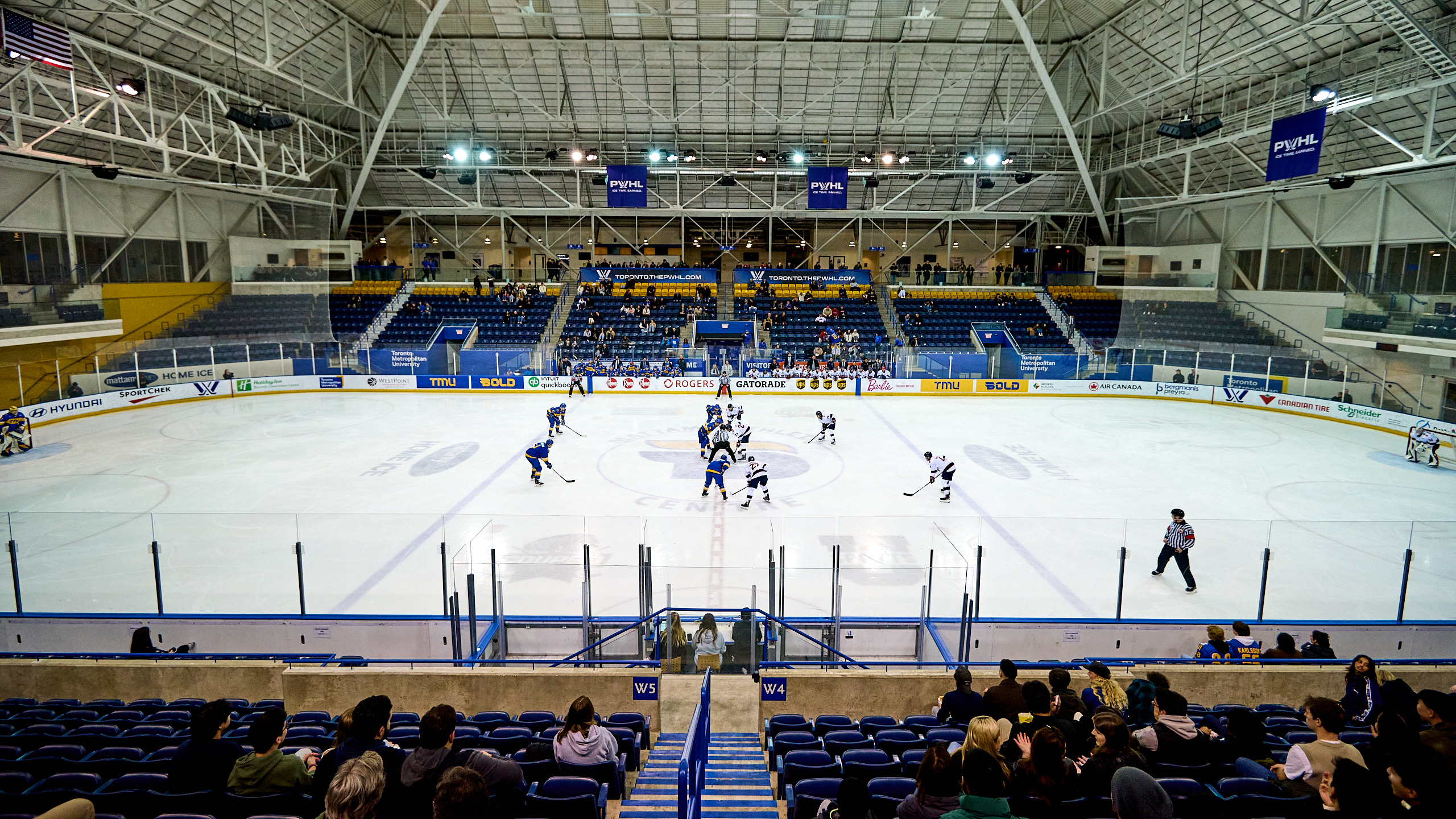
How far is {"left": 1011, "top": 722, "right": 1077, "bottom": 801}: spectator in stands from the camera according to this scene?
3492 mm

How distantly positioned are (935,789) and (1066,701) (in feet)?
6.95

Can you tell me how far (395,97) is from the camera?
30141mm

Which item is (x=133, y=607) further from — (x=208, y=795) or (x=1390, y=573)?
(x=1390, y=573)

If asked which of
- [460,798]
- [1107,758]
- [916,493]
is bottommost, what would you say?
[916,493]

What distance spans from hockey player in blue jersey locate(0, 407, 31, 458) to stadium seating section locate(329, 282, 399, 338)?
16.1m

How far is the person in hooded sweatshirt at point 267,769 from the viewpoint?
3.85m

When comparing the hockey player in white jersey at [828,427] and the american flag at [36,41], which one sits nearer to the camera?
the american flag at [36,41]

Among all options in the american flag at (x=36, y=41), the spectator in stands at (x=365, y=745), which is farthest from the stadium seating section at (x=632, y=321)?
the spectator in stands at (x=365, y=745)

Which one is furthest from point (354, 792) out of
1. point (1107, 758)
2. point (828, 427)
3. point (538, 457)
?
point (828, 427)

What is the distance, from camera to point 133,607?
8797 mm

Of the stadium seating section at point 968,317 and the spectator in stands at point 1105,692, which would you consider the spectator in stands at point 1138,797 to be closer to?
the spectator in stands at point 1105,692

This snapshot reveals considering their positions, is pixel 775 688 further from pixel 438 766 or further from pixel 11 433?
pixel 11 433

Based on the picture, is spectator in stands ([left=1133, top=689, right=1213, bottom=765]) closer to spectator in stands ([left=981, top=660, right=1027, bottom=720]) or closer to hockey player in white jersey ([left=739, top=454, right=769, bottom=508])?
spectator in stands ([left=981, top=660, right=1027, bottom=720])

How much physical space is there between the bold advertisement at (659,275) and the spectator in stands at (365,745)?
3735 centimetres
